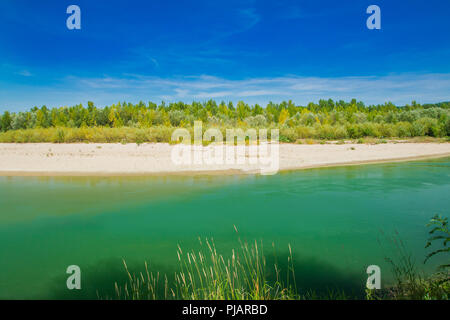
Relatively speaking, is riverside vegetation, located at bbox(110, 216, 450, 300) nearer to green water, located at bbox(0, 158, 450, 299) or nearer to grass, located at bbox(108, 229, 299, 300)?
grass, located at bbox(108, 229, 299, 300)

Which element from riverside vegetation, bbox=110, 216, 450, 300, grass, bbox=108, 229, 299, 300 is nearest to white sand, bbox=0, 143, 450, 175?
riverside vegetation, bbox=110, 216, 450, 300

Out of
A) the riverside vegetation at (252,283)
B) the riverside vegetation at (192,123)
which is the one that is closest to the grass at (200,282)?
the riverside vegetation at (252,283)

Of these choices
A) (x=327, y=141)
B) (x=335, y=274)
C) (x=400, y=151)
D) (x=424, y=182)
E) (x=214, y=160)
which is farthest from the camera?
(x=327, y=141)

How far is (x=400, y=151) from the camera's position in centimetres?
2191

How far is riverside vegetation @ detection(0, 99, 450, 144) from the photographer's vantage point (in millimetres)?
25734

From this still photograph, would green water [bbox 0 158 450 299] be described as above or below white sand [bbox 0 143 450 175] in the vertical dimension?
below

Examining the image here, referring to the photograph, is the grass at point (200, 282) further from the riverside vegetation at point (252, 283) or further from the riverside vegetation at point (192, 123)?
the riverside vegetation at point (192, 123)

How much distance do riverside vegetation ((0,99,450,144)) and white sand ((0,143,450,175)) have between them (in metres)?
2.63

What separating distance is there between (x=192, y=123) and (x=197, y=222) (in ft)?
139

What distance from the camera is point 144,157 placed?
1861 cm

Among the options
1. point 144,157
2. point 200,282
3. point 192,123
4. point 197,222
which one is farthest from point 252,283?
point 192,123
